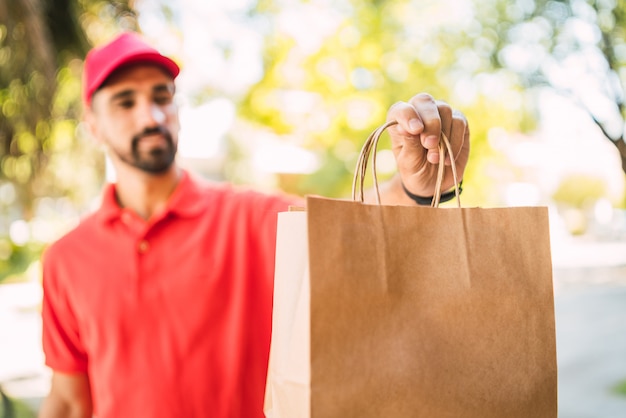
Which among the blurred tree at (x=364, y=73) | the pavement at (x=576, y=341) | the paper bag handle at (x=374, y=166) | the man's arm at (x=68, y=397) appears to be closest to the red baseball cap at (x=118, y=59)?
the man's arm at (x=68, y=397)

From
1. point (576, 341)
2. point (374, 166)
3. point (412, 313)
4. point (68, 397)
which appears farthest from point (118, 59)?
point (576, 341)

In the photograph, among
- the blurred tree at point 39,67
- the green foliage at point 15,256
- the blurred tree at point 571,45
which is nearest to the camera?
the blurred tree at point 571,45

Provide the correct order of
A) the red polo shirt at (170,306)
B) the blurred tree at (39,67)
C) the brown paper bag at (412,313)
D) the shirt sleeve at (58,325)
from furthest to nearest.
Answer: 1. the blurred tree at (39,67)
2. the shirt sleeve at (58,325)
3. the red polo shirt at (170,306)
4. the brown paper bag at (412,313)

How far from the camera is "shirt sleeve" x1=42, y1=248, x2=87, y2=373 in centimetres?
147

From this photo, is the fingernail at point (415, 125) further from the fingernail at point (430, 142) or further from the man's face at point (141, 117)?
the man's face at point (141, 117)

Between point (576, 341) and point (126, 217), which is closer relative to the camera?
point (126, 217)

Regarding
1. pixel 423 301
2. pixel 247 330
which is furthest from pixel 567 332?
pixel 423 301

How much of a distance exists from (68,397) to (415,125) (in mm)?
1127

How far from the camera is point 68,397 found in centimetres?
150

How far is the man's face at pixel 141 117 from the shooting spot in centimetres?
154

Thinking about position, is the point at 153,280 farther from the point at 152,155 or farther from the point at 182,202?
the point at 152,155

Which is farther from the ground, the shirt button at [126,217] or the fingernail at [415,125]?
the fingernail at [415,125]

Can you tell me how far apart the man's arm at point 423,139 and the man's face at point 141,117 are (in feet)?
2.36

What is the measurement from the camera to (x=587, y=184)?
19.1 m
